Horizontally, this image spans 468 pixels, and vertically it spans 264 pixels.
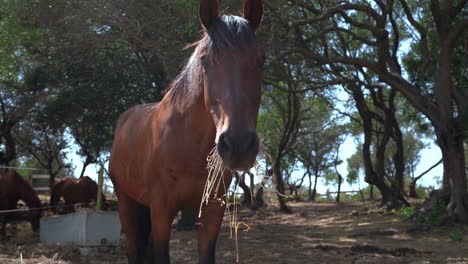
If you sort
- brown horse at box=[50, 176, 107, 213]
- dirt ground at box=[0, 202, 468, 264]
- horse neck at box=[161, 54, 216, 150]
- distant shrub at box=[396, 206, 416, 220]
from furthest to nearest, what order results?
brown horse at box=[50, 176, 107, 213] → distant shrub at box=[396, 206, 416, 220] → dirt ground at box=[0, 202, 468, 264] → horse neck at box=[161, 54, 216, 150]

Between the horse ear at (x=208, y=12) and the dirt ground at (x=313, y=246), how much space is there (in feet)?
12.4

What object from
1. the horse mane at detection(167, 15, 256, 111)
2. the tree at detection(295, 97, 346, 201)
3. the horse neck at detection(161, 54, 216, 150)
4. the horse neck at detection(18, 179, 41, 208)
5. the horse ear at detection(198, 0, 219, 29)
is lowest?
the horse neck at detection(18, 179, 41, 208)

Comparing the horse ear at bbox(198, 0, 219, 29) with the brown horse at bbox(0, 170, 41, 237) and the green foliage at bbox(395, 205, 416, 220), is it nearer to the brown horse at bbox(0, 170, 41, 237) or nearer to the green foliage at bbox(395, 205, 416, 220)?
the brown horse at bbox(0, 170, 41, 237)

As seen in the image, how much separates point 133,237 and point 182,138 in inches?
62.8

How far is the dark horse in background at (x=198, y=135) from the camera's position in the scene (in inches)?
76.7

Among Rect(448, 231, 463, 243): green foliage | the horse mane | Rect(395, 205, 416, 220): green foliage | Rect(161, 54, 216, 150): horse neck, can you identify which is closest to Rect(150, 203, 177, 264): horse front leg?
Rect(161, 54, 216, 150): horse neck

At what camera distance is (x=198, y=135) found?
2.55 m

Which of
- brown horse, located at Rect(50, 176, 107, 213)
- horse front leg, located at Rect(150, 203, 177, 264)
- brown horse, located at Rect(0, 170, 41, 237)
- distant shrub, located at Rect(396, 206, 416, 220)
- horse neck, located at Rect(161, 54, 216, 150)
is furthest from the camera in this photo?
brown horse, located at Rect(50, 176, 107, 213)

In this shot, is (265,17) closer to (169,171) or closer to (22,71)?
(169,171)

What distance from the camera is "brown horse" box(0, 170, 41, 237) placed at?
31.0ft

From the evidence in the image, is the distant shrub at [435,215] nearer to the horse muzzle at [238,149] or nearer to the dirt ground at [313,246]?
the dirt ground at [313,246]

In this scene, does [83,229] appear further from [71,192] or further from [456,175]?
[456,175]

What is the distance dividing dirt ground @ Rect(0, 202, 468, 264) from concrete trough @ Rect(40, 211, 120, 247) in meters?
0.19

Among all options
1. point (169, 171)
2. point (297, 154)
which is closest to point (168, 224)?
point (169, 171)
